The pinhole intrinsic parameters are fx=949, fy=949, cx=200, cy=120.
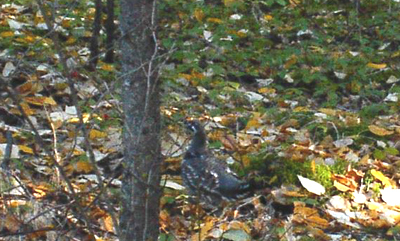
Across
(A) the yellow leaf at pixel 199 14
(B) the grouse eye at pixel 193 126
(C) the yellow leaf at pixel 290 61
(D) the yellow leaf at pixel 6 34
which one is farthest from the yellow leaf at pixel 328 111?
(D) the yellow leaf at pixel 6 34

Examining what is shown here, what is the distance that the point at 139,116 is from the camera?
4.88m

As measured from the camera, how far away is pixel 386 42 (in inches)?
420

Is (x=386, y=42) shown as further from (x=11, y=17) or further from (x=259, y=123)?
(x=11, y=17)

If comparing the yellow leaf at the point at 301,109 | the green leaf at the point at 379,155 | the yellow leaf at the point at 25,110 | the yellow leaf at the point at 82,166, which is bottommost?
the green leaf at the point at 379,155

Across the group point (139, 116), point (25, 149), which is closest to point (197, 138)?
point (25, 149)

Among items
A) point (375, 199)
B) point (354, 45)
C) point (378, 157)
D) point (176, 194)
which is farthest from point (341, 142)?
point (354, 45)

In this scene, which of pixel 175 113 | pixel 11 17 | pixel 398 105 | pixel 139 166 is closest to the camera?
pixel 139 166

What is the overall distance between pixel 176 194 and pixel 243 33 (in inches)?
168

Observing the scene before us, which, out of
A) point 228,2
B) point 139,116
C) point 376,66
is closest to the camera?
point 139,116

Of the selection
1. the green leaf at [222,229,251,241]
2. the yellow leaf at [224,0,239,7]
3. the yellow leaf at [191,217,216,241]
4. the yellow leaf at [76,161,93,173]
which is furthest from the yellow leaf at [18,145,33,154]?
the yellow leaf at [224,0,239,7]

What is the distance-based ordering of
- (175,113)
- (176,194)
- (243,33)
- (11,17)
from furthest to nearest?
(243,33)
(11,17)
(175,113)
(176,194)

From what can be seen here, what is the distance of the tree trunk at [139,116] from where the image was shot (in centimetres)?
480

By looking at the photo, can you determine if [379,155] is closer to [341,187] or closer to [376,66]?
[341,187]

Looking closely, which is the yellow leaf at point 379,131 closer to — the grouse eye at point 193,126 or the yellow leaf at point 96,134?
the grouse eye at point 193,126
